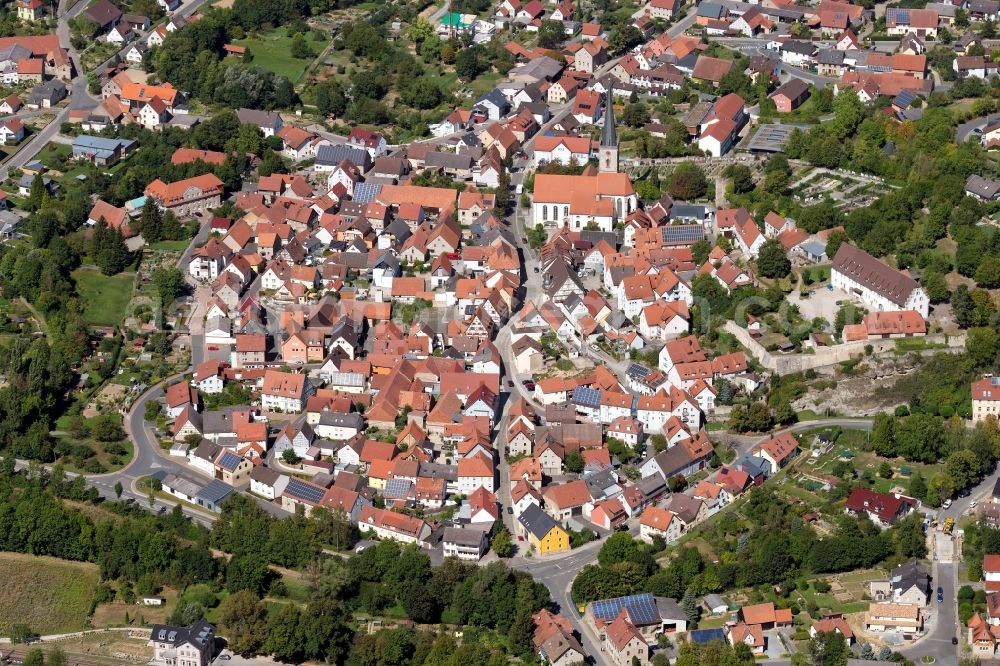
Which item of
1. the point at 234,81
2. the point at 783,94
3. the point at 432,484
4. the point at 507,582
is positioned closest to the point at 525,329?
the point at 432,484

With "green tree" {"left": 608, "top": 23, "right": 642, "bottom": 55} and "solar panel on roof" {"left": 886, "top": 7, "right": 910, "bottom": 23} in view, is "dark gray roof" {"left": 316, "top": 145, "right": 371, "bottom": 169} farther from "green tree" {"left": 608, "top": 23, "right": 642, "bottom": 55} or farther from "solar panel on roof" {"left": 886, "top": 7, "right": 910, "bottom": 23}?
"solar panel on roof" {"left": 886, "top": 7, "right": 910, "bottom": 23}

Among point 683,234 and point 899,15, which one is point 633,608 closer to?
point 683,234

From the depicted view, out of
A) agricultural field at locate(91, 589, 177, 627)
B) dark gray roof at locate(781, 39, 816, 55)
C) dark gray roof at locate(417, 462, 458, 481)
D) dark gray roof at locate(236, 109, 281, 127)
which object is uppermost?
dark gray roof at locate(417, 462, 458, 481)

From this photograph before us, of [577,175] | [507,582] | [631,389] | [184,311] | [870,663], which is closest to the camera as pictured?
[870,663]

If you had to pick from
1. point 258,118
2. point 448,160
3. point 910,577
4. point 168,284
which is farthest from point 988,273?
point 258,118

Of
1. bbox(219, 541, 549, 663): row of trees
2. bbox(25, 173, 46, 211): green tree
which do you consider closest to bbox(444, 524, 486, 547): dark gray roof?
bbox(219, 541, 549, 663): row of trees

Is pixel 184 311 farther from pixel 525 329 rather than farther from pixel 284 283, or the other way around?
pixel 525 329
